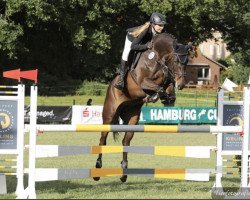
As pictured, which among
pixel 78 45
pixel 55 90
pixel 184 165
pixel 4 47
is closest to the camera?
pixel 184 165

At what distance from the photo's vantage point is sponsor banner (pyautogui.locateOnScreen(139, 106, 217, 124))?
91.8 feet

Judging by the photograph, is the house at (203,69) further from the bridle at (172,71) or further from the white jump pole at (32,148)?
the white jump pole at (32,148)

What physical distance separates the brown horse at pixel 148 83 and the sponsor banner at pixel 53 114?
661 inches

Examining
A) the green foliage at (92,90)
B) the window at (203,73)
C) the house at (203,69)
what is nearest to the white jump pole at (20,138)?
the green foliage at (92,90)

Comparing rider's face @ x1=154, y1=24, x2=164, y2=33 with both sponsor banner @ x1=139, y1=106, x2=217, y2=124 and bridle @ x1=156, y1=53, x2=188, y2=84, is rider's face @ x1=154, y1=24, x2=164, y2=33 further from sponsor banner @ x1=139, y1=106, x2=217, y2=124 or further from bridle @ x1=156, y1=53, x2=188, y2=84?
sponsor banner @ x1=139, y1=106, x2=217, y2=124

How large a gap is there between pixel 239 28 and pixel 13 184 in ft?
107

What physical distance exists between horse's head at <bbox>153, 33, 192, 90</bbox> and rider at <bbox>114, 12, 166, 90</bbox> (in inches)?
7.2

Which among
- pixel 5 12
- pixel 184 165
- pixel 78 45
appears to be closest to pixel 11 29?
pixel 5 12

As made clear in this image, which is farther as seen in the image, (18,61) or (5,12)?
(18,61)

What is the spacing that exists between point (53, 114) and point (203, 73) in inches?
1954

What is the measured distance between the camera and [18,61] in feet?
124

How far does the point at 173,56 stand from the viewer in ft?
30.1

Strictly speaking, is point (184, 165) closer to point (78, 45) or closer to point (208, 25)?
point (78, 45)

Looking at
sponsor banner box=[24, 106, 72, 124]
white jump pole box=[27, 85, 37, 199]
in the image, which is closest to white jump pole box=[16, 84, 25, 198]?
white jump pole box=[27, 85, 37, 199]
